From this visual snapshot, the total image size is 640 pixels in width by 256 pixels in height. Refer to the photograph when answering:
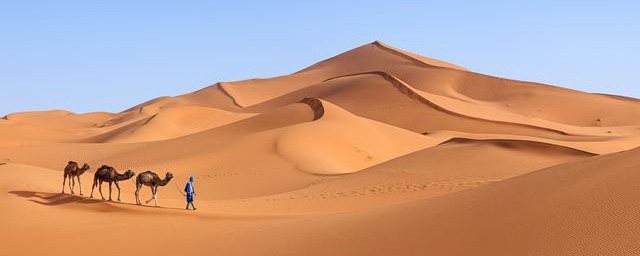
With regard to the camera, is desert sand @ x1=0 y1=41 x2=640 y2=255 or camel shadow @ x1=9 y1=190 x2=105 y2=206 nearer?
desert sand @ x1=0 y1=41 x2=640 y2=255

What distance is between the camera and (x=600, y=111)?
68.6 metres

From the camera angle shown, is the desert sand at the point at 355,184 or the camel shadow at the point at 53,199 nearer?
the desert sand at the point at 355,184

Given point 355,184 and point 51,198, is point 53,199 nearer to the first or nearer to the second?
point 51,198

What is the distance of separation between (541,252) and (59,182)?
14.5 m

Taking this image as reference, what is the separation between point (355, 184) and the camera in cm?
2342

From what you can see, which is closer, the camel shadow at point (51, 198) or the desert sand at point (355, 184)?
the desert sand at point (355, 184)

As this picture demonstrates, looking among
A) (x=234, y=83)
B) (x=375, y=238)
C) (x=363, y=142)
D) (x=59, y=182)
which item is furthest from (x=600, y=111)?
(x=375, y=238)

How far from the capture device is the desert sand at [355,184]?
31.7 ft

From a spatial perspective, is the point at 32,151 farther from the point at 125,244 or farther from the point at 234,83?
the point at 234,83

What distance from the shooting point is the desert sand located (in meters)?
9.66

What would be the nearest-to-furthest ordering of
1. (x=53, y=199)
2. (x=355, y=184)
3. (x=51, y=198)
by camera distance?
(x=53, y=199)
(x=51, y=198)
(x=355, y=184)

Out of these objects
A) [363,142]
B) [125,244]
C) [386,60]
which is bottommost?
[125,244]

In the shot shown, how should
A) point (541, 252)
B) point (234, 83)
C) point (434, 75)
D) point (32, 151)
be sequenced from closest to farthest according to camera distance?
point (541, 252)
point (32, 151)
point (434, 75)
point (234, 83)

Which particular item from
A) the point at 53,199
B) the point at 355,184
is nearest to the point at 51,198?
the point at 53,199
